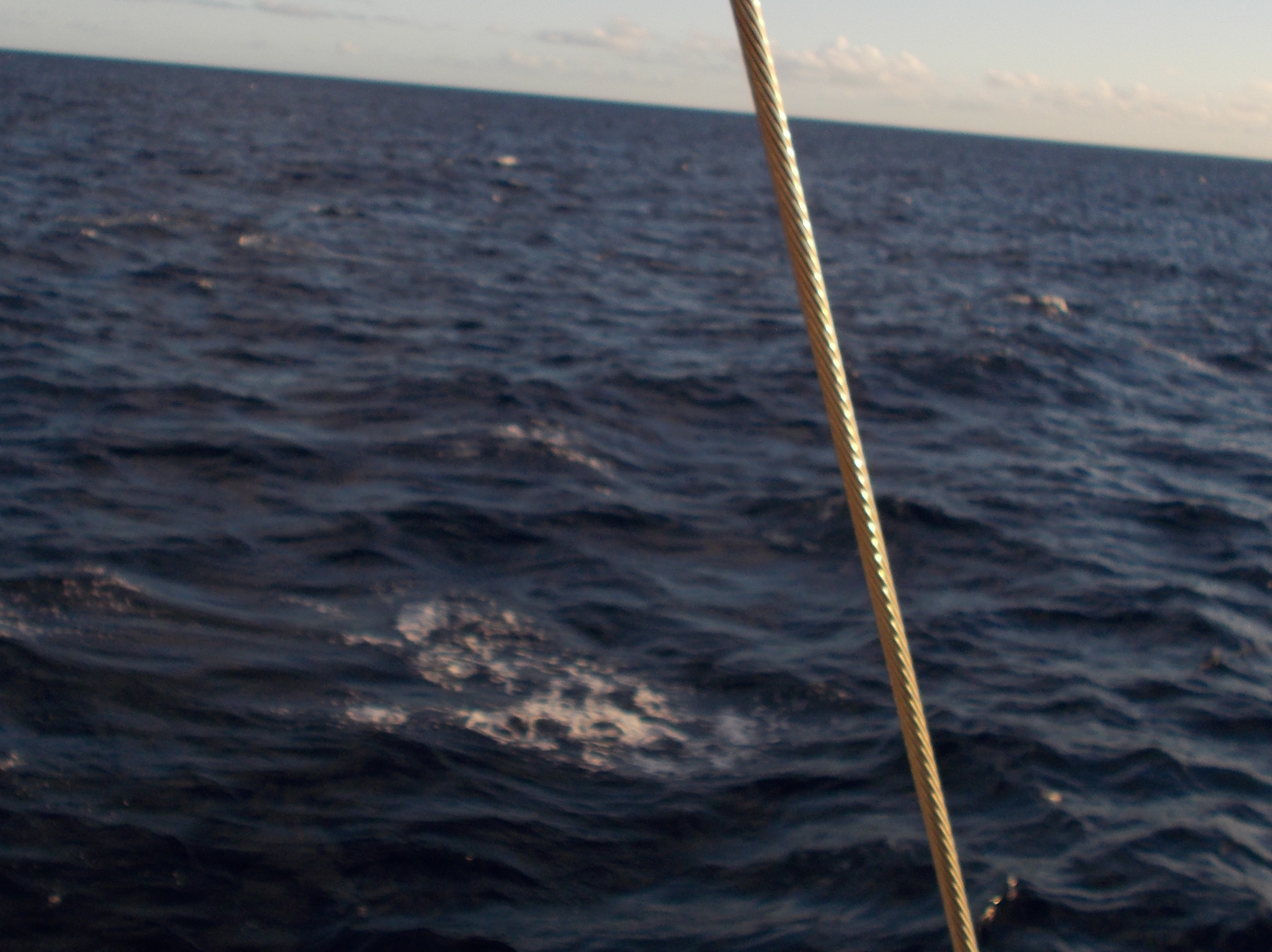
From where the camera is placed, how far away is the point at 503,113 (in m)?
112

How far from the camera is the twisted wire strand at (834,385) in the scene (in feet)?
4.15

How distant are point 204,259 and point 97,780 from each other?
1241 cm

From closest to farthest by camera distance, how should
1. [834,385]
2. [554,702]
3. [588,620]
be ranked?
[834,385]
[554,702]
[588,620]

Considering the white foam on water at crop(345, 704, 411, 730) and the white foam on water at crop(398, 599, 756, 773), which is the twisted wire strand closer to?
the white foam on water at crop(398, 599, 756, 773)

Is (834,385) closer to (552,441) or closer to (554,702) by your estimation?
(554,702)

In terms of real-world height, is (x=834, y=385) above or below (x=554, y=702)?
above

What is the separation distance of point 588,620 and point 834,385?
4958 mm

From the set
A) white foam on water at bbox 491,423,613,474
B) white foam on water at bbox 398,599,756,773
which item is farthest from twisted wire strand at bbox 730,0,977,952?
white foam on water at bbox 491,423,613,474

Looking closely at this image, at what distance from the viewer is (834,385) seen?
1324 mm

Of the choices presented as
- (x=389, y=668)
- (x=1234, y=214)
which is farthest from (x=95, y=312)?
(x=1234, y=214)

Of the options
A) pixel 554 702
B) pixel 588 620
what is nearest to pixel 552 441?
pixel 588 620

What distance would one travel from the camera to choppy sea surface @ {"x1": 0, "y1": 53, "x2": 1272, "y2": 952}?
3980 mm

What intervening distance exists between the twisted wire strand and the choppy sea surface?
258cm

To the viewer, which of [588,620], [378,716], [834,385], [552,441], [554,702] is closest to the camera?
[834,385]
